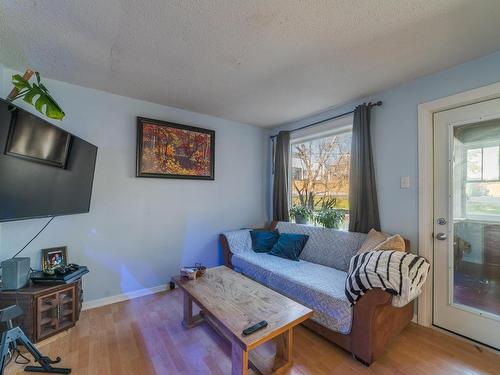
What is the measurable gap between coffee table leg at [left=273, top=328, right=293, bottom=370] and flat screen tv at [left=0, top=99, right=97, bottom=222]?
2.07 m

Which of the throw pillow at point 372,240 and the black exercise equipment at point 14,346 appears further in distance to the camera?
the throw pillow at point 372,240

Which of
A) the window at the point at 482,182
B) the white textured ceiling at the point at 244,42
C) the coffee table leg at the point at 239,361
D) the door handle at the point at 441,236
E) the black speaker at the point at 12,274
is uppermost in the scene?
the white textured ceiling at the point at 244,42

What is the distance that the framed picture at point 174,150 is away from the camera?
9.11 feet

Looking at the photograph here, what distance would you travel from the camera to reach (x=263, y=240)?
3215 millimetres

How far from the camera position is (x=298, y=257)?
2.89 m

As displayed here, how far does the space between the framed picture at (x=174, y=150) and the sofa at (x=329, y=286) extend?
3.45 feet

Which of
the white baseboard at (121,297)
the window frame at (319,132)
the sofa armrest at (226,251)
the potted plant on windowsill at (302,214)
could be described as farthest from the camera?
the potted plant on windowsill at (302,214)

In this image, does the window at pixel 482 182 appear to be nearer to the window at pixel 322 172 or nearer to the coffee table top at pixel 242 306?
the window at pixel 322 172

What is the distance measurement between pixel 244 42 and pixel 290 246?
2.27m

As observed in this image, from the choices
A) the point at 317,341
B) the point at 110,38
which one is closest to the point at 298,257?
the point at 317,341

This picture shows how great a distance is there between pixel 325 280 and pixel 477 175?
5.26 ft

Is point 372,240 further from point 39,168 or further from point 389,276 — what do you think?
point 39,168

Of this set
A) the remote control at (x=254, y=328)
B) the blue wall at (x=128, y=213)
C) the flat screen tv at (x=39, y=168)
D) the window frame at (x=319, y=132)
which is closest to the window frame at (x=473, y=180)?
the window frame at (x=319, y=132)

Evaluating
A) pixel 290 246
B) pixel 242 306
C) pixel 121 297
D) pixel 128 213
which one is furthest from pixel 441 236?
pixel 121 297
